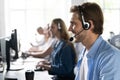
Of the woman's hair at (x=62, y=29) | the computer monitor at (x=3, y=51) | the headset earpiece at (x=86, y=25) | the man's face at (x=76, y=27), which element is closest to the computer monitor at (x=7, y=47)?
the computer monitor at (x=3, y=51)

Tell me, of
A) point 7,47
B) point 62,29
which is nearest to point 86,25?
point 62,29

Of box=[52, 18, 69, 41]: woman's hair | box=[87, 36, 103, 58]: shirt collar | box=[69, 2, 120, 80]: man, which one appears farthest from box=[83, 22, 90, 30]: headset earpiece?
box=[52, 18, 69, 41]: woman's hair

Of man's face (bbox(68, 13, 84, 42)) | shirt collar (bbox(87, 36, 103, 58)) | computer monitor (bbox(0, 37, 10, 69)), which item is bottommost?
computer monitor (bbox(0, 37, 10, 69))

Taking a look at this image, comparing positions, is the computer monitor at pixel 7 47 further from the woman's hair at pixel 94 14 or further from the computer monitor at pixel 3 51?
the woman's hair at pixel 94 14

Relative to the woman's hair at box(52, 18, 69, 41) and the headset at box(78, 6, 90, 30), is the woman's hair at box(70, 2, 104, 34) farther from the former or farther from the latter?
the woman's hair at box(52, 18, 69, 41)

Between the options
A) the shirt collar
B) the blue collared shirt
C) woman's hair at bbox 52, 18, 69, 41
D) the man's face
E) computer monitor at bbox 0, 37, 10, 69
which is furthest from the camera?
woman's hair at bbox 52, 18, 69, 41

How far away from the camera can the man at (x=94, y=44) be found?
4.32ft

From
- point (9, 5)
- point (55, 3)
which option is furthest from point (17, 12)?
point (55, 3)

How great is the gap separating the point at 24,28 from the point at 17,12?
37cm

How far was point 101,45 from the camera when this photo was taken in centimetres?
145

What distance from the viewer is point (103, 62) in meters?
1.35

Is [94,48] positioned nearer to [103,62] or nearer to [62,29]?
[103,62]

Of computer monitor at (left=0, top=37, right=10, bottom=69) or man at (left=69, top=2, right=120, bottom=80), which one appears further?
computer monitor at (left=0, top=37, right=10, bottom=69)

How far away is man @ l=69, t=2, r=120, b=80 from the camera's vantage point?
132 cm
